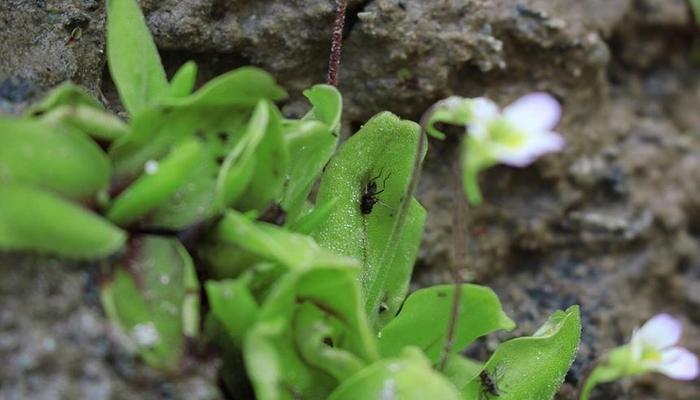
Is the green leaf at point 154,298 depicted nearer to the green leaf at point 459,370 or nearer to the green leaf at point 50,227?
the green leaf at point 50,227

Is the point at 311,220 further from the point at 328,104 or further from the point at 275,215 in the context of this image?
the point at 328,104

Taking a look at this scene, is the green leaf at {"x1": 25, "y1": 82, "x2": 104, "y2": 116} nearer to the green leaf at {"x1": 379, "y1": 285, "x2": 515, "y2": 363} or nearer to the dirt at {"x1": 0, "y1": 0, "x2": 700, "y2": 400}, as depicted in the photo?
the dirt at {"x1": 0, "y1": 0, "x2": 700, "y2": 400}

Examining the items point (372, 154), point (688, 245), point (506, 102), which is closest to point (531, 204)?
point (506, 102)

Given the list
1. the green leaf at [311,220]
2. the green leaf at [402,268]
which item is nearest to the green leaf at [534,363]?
the green leaf at [402,268]

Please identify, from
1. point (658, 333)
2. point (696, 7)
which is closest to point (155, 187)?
point (658, 333)

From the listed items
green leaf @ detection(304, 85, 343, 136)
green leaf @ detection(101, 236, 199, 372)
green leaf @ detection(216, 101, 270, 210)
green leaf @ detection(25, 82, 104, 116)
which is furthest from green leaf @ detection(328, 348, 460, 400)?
green leaf @ detection(25, 82, 104, 116)

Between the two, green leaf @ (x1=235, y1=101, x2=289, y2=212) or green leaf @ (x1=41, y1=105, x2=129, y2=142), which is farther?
green leaf @ (x1=235, y1=101, x2=289, y2=212)
